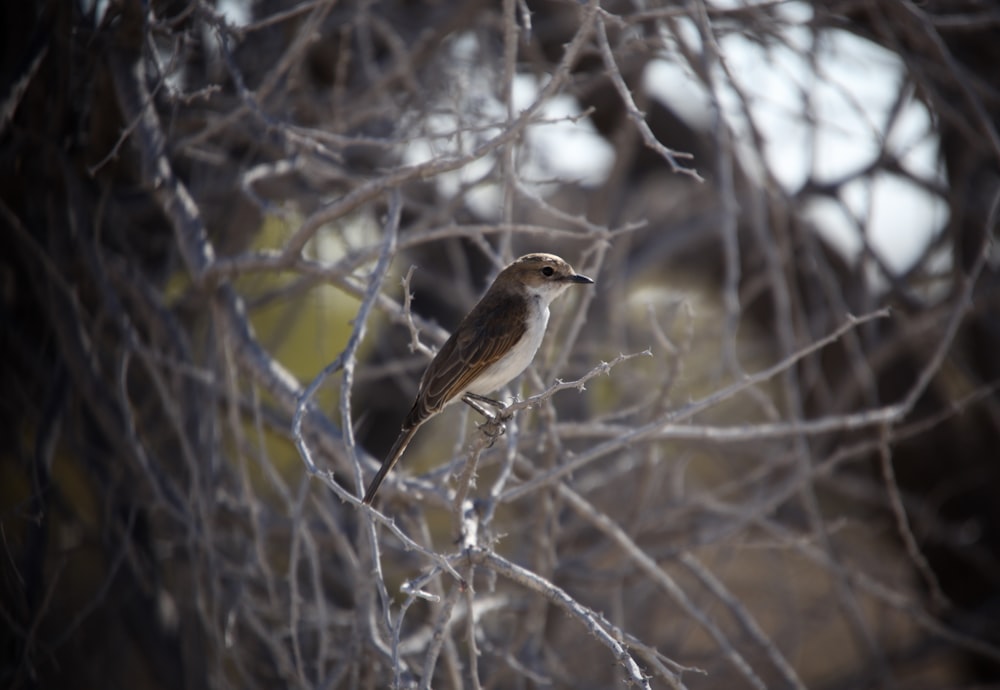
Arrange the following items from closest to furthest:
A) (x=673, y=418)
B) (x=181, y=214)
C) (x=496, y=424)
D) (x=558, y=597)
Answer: (x=558, y=597) < (x=673, y=418) < (x=496, y=424) < (x=181, y=214)

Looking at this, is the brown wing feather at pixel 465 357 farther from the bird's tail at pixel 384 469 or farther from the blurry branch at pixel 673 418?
the blurry branch at pixel 673 418

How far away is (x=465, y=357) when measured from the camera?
390cm

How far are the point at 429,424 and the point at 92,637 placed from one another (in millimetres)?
3270

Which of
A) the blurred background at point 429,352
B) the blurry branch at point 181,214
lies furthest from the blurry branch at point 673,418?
the blurry branch at point 181,214

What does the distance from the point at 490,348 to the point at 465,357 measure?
0.12 m

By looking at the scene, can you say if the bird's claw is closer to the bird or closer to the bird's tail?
the bird

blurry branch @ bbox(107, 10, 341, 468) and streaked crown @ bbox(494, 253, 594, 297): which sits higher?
blurry branch @ bbox(107, 10, 341, 468)

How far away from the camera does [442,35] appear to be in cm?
561

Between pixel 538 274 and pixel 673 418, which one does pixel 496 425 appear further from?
pixel 538 274

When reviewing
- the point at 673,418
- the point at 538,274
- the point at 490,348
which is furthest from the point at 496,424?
the point at 538,274

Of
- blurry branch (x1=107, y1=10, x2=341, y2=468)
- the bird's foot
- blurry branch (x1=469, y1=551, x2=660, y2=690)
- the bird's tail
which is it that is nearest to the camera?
blurry branch (x1=469, y1=551, x2=660, y2=690)

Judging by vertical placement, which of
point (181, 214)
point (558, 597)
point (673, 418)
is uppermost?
point (181, 214)

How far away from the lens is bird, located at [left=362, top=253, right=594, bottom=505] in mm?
3836

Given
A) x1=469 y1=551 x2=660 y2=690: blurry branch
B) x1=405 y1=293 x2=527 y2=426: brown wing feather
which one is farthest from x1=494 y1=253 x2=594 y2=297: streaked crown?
x1=469 y1=551 x2=660 y2=690: blurry branch
